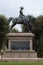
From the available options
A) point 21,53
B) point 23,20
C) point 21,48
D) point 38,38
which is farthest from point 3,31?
point 21,53

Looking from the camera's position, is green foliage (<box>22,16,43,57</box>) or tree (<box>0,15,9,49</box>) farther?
tree (<box>0,15,9,49</box>)

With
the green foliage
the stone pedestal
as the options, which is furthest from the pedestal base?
the green foliage

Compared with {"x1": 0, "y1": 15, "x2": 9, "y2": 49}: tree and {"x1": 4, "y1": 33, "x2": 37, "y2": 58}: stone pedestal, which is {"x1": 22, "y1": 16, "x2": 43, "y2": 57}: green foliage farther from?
{"x1": 4, "y1": 33, "x2": 37, "y2": 58}: stone pedestal

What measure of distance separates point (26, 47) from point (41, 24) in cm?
2440

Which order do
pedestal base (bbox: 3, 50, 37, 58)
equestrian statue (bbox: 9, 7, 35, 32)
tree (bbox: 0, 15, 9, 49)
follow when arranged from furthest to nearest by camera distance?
1. tree (bbox: 0, 15, 9, 49)
2. equestrian statue (bbox: 9, 7, 35, 32)
3. pedestal base (bbox: 3, 50, 37, 58)

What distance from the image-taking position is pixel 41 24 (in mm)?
56438

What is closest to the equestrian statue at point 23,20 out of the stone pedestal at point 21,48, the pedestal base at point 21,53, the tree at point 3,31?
the stone pedestal at point 21,48

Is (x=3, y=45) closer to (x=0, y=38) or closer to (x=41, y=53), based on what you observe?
(x=0, y=38)

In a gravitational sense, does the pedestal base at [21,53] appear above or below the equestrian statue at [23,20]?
below

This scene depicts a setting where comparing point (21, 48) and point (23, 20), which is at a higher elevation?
point (23, 20)

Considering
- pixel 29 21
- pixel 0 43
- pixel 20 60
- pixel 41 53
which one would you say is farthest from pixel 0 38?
pixel 20 60

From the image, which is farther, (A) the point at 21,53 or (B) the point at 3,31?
(B) the point at 3,31

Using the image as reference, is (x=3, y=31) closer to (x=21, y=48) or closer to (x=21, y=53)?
(x=21, y=48)

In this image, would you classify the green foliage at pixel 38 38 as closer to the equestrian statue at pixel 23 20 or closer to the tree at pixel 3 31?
the tree at pixel 3 31
